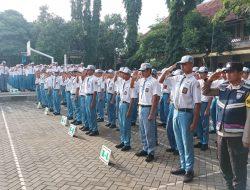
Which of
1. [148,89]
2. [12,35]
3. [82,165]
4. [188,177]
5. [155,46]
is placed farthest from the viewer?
[12,35]

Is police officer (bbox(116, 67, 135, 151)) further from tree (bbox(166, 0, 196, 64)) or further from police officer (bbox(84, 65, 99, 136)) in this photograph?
tree (bbox(166, 0, 196, 64))

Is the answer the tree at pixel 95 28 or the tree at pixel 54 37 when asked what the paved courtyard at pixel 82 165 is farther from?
the tree at pixel 95 28

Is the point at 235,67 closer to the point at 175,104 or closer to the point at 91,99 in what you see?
the point at 175,104

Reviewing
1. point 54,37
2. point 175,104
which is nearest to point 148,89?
point 175,104

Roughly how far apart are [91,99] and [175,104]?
4.60 metres

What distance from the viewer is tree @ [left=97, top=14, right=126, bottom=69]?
124ft

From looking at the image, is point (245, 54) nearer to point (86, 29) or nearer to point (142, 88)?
point (86, 29)

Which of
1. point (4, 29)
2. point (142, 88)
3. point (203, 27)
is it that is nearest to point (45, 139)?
point (142, 88)

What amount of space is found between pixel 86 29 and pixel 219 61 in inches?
583

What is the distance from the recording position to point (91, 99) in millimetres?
10906

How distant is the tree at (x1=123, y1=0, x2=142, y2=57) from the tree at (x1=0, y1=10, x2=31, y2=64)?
37.6 ft

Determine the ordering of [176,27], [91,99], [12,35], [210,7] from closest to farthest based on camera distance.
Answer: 1. [91,99]
2. [176,27]
3. [210,7]
4. [12,35]

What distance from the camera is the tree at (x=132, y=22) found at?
3706cm

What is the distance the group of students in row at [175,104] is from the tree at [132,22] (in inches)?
859
